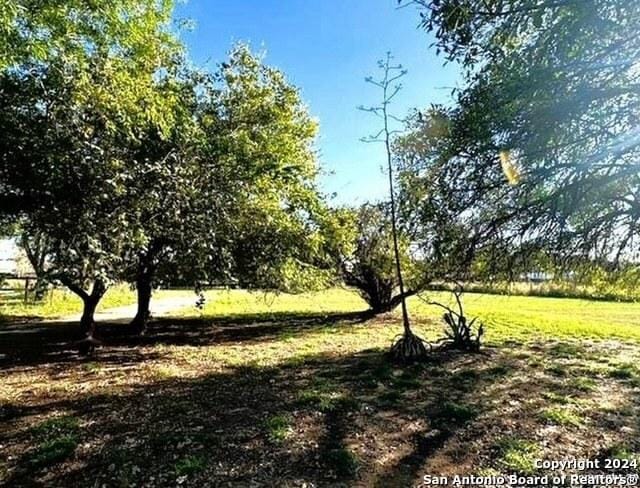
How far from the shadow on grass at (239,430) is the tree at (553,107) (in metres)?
2.73

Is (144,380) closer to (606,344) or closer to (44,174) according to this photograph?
(44,174)

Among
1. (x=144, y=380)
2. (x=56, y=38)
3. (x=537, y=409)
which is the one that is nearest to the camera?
(x=56, y=38)

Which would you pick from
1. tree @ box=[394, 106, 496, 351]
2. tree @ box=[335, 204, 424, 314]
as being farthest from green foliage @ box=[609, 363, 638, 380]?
tree @ box=[335, 204, 424, 314]

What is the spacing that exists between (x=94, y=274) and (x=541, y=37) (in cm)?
621

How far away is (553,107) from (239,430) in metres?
4.45

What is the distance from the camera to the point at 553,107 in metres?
4.11

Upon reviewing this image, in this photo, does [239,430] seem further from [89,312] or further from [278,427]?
[89,312]

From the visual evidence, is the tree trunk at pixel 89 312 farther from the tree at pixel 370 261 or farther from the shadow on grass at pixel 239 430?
the tree at pixel 370 261

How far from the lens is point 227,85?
35.0ft

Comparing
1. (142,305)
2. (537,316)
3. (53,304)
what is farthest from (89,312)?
(537,316)

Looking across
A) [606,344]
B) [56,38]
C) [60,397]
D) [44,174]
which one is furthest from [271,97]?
[606,344]

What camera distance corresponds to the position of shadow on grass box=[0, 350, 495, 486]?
395cm

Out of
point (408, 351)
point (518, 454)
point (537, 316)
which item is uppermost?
point (537, 316)

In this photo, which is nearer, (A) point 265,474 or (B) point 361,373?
(A) point 265,474
